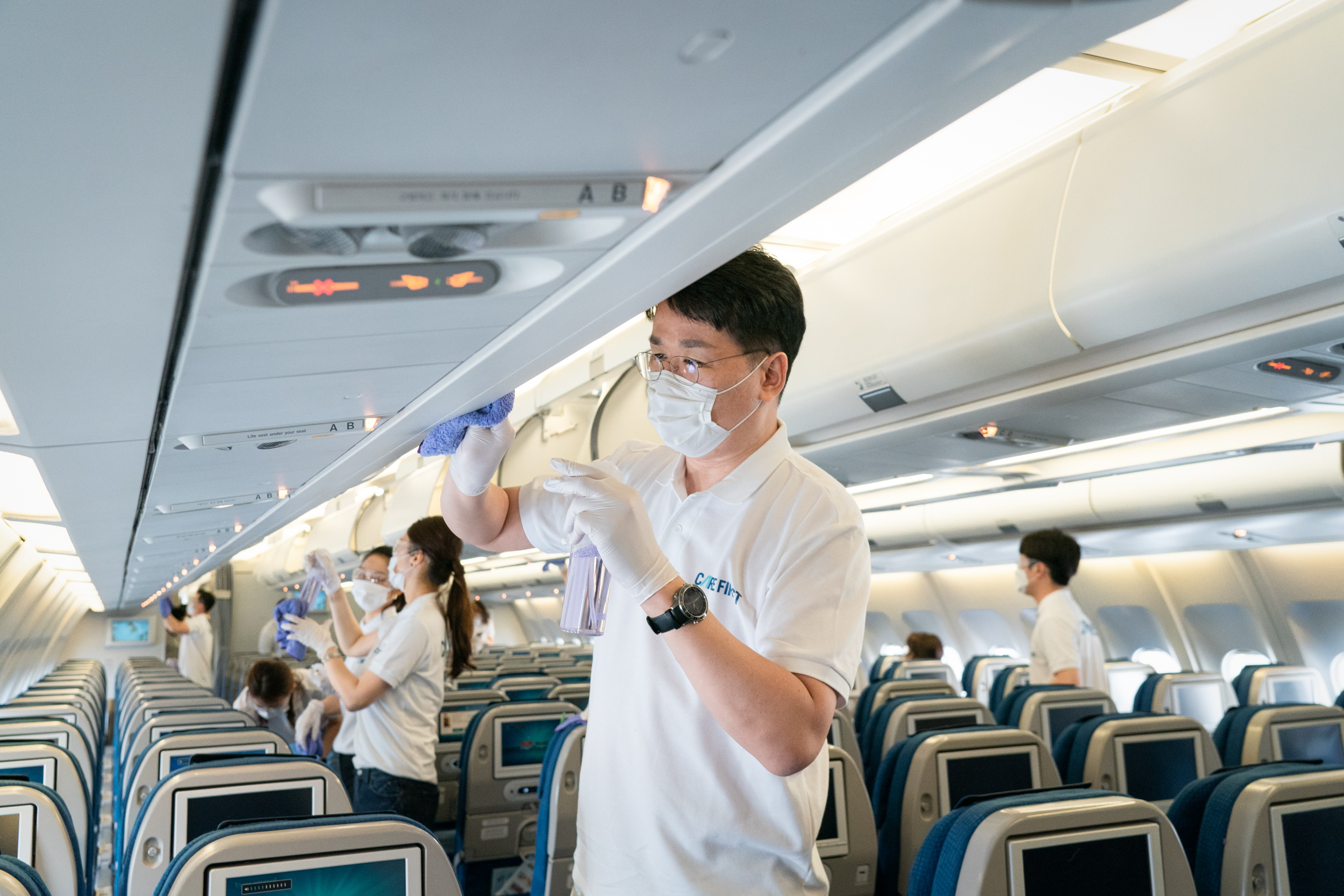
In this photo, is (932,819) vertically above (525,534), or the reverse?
(525,534)

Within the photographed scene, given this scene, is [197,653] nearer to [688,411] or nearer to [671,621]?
[688,411]

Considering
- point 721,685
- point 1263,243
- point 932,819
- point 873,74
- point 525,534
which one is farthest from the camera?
point 932,819

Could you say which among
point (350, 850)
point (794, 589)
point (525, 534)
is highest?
point (525, 534)

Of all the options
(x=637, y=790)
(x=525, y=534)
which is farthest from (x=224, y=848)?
(x=525, y=534)

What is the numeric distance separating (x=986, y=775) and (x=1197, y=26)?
103 inches

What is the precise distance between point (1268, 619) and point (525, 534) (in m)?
9.13

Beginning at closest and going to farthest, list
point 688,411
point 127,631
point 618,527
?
point 618,527 → point 688,411 → point 127,631

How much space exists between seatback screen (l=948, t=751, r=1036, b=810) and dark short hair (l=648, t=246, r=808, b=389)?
2.10 metres

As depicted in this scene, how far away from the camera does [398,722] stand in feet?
14.5

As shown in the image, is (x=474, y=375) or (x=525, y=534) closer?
(x=474, y=375)

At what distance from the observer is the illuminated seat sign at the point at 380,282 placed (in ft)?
4.48

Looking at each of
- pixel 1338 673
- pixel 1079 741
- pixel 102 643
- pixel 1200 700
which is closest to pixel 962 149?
pixel 1079 741

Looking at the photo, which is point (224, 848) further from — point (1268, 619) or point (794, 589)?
point (1268, 619)

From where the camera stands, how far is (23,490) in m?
4.72
